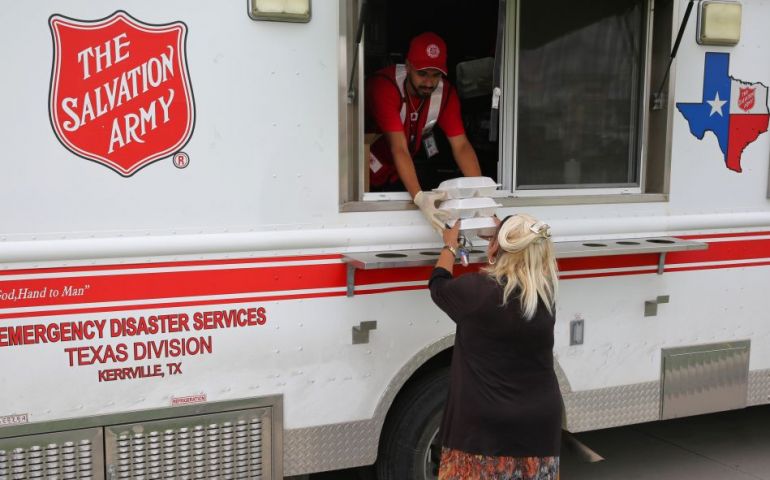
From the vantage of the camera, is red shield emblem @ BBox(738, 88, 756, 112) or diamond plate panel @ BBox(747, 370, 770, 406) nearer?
red shield emblem @ BBox(738, 88, 756, 112)

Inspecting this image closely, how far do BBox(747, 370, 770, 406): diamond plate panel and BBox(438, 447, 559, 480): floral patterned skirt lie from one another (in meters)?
1.99

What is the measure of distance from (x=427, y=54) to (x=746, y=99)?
5.83 ft

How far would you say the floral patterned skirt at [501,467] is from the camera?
275 centimetres

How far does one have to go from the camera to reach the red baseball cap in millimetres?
3770

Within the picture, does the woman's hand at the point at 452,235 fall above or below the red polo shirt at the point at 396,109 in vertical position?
below

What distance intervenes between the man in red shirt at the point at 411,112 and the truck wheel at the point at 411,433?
0.94 m

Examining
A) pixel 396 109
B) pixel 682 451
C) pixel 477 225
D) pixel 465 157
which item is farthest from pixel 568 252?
pixel 682 451

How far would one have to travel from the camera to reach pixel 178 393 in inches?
123

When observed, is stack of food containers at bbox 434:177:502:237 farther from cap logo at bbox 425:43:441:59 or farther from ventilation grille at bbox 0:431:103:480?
ventilation grille at bbox 0:431:103:480

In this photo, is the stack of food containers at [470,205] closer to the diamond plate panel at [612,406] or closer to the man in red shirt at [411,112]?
the man in red shirt at [411,112]

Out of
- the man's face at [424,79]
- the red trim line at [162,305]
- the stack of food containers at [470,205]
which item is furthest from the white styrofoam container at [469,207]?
the man's face at [424,79]

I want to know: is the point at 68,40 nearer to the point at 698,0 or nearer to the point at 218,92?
the point at 218,92

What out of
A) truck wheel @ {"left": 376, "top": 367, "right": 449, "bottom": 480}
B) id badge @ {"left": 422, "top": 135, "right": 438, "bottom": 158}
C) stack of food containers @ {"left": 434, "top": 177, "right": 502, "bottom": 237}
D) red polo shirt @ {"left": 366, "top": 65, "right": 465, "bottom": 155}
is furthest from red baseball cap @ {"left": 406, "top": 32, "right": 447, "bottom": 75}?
truck wheel @ {"left": 376, "top": 367, "right": 449, "bottom": 480}

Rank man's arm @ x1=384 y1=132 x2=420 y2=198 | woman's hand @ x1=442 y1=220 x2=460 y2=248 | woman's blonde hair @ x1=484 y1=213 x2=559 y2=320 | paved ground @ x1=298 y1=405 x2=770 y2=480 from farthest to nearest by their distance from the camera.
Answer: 1. paved ground @ x1=298 y1=405 x2=770 y2=480
2. man's arm @ x1=384 y1=132 x2=420 y2=198
3. woman's hand @ x1=442 y1=220 x2=460 y2=248
4. woman's blonde hair @ x1=484 y1=213 x2=559 y2=320
